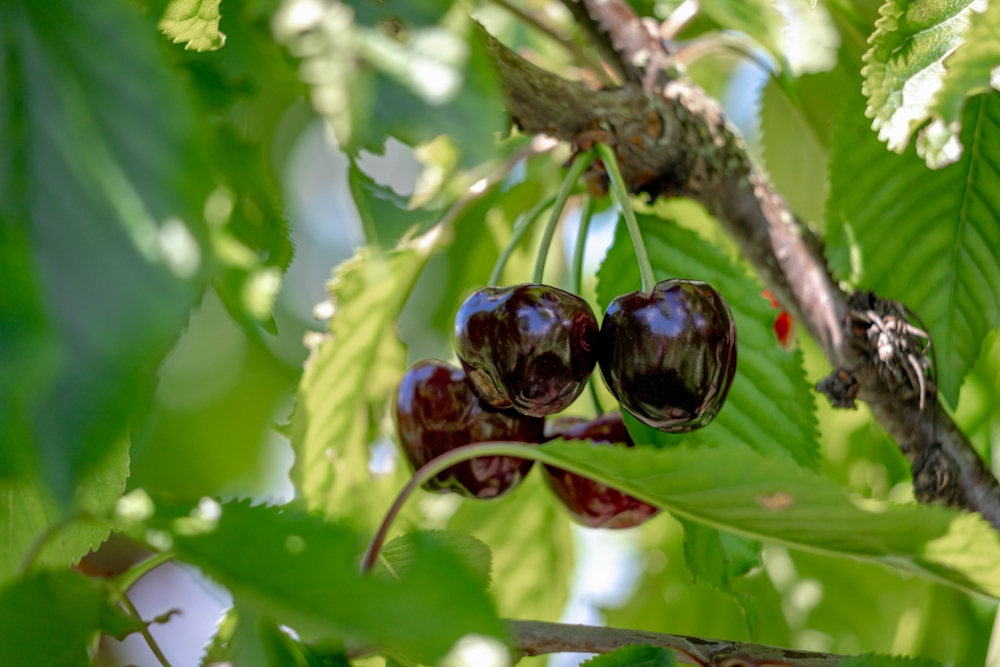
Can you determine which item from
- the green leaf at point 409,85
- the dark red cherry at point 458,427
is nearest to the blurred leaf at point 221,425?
the dark red cherry at point 458,427

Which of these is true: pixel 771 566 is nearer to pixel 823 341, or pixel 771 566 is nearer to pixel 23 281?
pixel 823 341

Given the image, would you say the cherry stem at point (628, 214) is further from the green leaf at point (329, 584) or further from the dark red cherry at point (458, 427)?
the green leaf at point (329, 584)

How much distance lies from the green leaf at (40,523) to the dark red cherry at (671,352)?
1.22 ft

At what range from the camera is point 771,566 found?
54.3 inches

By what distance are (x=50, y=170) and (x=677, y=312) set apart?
455 millimetres

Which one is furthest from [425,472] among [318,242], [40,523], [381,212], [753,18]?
[318,242]

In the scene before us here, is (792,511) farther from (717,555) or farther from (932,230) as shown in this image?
(932,230)

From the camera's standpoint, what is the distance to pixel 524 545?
3.93 feet

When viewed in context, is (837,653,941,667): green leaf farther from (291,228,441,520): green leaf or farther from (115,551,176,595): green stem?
(291,228,441,520): green leaf

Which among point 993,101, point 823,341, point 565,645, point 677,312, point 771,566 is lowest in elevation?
point 771,566

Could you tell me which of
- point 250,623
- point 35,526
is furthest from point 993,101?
point 35,526

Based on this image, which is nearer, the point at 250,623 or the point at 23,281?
the point at 23,281

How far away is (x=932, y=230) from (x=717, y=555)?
0.37 meters

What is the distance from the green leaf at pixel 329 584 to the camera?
1.18 feet
